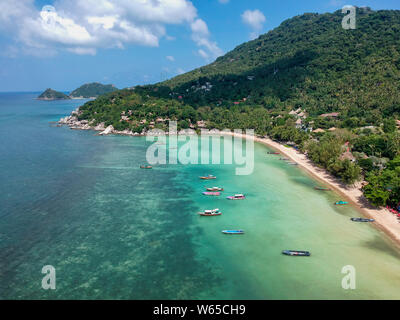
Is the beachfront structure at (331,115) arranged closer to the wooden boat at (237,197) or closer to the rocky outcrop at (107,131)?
the wooden boat at (237,197)

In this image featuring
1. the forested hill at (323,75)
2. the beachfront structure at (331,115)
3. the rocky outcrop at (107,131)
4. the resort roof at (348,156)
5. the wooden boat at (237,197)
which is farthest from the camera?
the rocky outcrop at (107,131)

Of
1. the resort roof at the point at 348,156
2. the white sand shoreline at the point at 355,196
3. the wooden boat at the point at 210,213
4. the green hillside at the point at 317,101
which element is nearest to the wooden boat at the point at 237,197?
the wooden boat at the point at 210,213

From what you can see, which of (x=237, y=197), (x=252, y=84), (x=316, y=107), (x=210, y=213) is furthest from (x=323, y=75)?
(x=210, y=213)

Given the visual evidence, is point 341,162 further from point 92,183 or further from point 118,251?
point 92,183

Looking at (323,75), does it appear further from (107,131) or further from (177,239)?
(177,239)

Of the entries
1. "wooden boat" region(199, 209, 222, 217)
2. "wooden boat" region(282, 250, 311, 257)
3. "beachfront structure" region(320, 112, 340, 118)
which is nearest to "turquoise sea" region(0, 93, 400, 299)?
"wooden boat" region(282, 250, 311, 257)

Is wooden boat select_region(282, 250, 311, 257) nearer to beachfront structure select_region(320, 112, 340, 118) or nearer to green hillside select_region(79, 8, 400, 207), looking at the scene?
green hillside select_region(79, 8, 400, 207)
